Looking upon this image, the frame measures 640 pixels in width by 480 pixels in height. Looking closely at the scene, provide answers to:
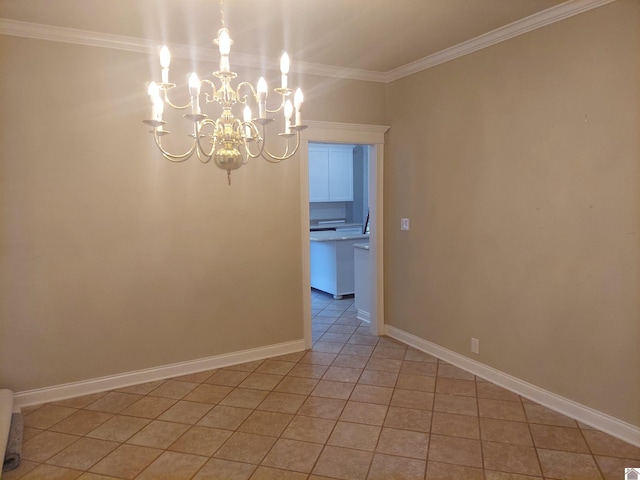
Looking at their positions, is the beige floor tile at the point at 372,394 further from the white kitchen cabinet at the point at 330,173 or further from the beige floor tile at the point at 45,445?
the white kitchen cabinet at the point at 330,173

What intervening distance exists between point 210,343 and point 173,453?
126 centimetres

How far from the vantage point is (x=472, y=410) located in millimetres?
2951

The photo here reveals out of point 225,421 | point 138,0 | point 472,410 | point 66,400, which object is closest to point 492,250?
point 472,410

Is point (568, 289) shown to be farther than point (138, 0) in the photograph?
Yes

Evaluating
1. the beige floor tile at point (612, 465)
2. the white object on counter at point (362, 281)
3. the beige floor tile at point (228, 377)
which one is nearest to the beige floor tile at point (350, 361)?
the beige floor tile at point (228, 377)

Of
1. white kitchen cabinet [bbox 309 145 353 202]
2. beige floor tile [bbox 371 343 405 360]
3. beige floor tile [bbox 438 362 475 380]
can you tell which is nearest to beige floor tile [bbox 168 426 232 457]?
beige floor tile [bbox 371 343 405 360]

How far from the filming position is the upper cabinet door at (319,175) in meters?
7.40

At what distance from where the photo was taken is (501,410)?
294 centimetres

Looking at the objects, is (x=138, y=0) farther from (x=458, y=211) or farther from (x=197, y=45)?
(x=458, y=211)

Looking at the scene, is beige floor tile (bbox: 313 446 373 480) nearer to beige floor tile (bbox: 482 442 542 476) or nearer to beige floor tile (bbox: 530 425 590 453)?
beige floor tile (bbox: 482 442 542 476)

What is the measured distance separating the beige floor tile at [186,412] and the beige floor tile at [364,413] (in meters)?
0.96

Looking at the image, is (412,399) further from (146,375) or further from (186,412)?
(146,375)

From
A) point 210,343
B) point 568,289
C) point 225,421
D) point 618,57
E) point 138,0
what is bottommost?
point 225,421

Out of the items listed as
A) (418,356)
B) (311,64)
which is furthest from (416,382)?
(311,64)
